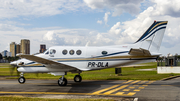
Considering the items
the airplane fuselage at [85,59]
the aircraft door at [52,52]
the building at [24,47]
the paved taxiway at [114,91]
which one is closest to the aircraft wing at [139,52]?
the airplane fuselage at [85,59]

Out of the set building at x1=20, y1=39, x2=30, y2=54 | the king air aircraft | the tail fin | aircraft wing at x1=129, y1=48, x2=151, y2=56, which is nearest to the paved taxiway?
the king air aircraft

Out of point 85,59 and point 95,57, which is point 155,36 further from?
point 85,59

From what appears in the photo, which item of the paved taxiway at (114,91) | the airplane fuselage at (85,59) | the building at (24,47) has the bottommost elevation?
the paved taxiway at (114,91)

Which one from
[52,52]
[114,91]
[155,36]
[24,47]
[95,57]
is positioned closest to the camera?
[114,91]

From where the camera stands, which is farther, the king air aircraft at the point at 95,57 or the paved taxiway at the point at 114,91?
the king air aircraft at the point at 95,57

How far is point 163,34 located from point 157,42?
40.6 inches

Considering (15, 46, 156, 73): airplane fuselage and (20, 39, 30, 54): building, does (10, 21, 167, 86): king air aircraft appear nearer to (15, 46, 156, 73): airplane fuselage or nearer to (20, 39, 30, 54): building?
(15, 46, 156, 73): airplane fuselage

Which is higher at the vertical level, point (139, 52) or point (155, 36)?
point (155, 36)

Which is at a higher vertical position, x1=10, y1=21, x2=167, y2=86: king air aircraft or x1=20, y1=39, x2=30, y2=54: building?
x1=20, y1=39, x2=30, y2=54: building

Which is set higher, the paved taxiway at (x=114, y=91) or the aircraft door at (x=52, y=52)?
the aircraft door at (x=52, y=52)

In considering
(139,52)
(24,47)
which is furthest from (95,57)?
(24,47)

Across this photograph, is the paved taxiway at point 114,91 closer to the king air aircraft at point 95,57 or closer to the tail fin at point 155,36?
the king air aircraft at point 95,57

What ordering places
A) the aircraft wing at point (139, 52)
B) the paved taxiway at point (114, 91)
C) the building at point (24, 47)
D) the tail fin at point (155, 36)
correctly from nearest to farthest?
the paved taxiway at point (114, 91), the aircraft wing at point (139, 52), the tail fin at point (155, 36), the building at point (24, 47)

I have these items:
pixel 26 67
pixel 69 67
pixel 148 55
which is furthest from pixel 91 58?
pixel 26 67
